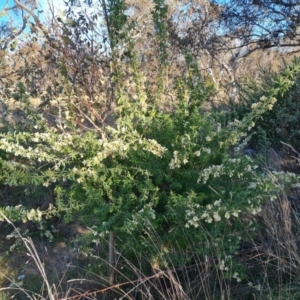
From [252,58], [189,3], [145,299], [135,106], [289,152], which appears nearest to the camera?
[145,299]

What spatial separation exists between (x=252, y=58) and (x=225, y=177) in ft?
41.3

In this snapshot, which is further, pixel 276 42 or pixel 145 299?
pixel 276 42

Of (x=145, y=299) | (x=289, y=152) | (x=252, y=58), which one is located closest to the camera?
(x=145, y=299)

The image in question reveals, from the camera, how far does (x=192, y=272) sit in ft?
11.2

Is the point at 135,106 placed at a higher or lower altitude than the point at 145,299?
higher

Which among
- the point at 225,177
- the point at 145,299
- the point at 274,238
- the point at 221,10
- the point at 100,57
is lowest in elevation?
the point at 145,299

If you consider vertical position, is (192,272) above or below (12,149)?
below

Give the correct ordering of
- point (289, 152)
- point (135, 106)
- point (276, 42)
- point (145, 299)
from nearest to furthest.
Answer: point (145, 299) < point (135, 106) < point (289, 152) < point (276, 42)

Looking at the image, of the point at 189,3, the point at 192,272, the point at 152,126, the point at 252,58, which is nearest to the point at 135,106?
the point at 152,126

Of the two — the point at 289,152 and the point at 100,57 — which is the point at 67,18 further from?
the point at 289,152

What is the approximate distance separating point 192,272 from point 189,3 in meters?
9.74

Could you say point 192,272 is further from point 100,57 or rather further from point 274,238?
point 100,57

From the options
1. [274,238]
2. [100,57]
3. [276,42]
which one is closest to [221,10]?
[276,42]

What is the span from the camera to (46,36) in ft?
12.1
